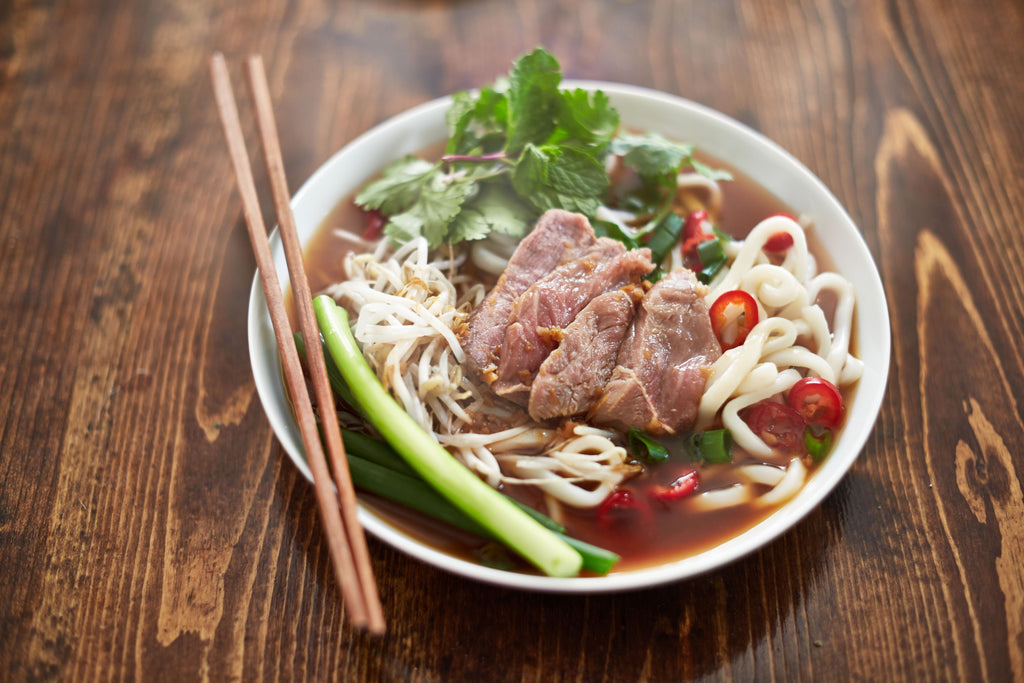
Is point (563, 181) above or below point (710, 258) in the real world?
above

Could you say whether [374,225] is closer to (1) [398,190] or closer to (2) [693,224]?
(1) [398,190]

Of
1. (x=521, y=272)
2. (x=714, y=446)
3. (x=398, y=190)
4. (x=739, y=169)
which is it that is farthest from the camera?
(x=739, y=169)

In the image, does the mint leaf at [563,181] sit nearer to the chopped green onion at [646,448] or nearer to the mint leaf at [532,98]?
the mint leaf at [532,98]

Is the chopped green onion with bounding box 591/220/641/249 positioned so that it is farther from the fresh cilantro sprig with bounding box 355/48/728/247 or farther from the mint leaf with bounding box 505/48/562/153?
the mint leaf with bounding box 505/48/562/153

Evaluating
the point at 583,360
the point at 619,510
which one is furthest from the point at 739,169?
the point at 619,510

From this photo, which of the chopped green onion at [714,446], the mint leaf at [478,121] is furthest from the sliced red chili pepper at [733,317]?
the mint leaf at [478,121]

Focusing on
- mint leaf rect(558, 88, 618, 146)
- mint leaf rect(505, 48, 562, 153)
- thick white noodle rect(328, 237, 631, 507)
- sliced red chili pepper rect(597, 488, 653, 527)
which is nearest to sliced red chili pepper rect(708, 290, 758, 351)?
thick white noodle rect(328, 237, 631, 507)

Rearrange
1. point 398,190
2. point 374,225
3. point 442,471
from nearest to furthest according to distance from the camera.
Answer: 1. point 442,471
2. point 398,190
3. point 374,225

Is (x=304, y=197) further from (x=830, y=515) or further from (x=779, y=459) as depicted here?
(x=830, y=515)
